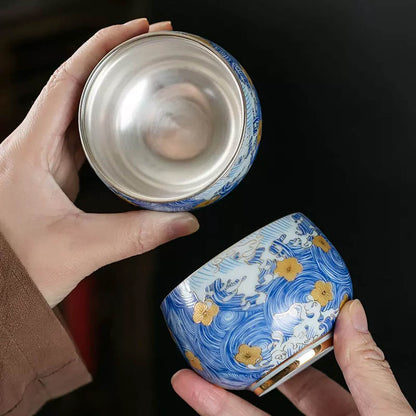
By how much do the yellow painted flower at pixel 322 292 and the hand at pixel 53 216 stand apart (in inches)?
6.7

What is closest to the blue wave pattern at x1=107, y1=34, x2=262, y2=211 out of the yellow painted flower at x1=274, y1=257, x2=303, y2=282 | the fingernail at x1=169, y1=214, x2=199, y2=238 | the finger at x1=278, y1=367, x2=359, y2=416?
the fingernail at x1=169, y1=214, x2=199, y2=238

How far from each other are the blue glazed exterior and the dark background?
21 centimetres

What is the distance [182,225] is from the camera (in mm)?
710

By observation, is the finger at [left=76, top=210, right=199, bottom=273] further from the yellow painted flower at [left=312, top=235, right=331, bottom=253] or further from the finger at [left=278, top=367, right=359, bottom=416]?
the finger at [left=278, top=367, right=359, bottom=416]

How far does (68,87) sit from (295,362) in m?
0.44

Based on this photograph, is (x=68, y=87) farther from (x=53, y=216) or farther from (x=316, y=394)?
(x=316, y=394)

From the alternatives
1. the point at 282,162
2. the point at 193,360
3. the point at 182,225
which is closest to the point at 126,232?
the point at 182,225

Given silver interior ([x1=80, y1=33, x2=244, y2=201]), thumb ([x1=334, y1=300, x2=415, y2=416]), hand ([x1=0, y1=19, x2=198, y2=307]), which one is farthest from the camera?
silver interior ([x1=80, y1=33, x2=244, y2=201])

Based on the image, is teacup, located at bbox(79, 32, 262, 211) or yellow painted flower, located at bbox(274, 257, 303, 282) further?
teacup, located at bbox(79, 32, 262, 211)

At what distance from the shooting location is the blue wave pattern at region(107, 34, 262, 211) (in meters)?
0.67

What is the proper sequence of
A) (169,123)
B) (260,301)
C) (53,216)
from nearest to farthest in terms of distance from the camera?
(260,301) < (53,216) < (169,123)

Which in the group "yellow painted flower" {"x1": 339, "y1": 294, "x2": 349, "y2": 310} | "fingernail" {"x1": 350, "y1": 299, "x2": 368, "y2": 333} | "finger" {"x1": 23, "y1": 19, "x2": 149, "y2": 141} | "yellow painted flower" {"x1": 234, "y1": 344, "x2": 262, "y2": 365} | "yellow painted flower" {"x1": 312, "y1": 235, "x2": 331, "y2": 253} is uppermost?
"finger" {"x1": 23, "y1": 19, "x2": 149, "y2": 141}

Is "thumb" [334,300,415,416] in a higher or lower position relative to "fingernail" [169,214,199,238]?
lower

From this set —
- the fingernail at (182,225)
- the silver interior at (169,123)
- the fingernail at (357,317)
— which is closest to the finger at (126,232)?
the fingernail at (182,225)
